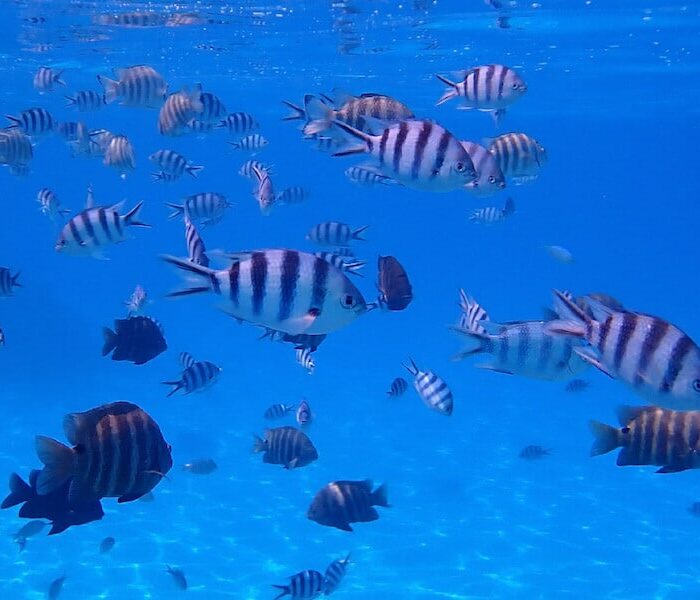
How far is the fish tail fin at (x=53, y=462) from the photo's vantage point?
3564 mm

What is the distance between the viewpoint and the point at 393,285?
571cm

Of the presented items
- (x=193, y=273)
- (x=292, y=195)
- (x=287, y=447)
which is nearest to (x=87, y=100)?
(x=292, y=195)

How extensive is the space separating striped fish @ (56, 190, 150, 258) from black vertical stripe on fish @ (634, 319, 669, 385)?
4966 millimetres

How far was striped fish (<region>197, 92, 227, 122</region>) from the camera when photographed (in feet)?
34.3

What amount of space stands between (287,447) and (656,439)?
4.45 m

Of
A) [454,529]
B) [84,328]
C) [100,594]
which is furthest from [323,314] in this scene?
[84,328]

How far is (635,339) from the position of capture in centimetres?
370

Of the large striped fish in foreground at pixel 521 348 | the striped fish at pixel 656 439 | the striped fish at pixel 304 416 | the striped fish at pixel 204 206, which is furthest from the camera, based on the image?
the striped fish at pixel 204 206

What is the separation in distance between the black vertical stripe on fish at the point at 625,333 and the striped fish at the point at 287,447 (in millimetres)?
4951

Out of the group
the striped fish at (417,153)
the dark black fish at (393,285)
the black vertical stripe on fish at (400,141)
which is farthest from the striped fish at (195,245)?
the black vertical stripe on fish at (400,141)

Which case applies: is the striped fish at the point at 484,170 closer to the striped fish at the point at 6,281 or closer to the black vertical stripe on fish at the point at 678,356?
the black vertical stripe on fish at the point at 678,356

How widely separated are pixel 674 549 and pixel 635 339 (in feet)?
36.9

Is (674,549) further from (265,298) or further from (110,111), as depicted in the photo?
(110,111)

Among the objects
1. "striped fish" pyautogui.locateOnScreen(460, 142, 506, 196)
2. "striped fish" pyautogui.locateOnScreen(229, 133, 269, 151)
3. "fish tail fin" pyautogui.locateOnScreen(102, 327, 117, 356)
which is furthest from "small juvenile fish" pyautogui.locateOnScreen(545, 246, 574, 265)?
"fish tail fin" pyautogui.locateOnScreen(102, 327, 117, 356)
